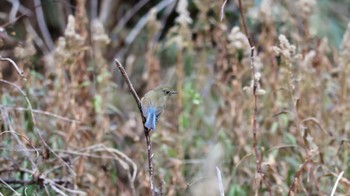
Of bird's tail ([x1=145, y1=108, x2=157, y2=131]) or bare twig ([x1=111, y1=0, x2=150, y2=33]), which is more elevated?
bird's tail ([x1=145, y1=108, x2=157, y2=131])

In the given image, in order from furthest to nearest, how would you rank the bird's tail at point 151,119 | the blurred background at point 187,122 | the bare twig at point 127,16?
the bare twig at point 127,16
the blurred background at point 187,122
the bird's tail at point 151,119

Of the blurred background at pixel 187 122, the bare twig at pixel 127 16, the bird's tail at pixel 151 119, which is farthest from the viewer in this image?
the bare twig at pixel 127 16

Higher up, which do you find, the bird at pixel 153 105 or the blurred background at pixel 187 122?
the bird at pixel 153 105

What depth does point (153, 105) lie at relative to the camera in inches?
91.7

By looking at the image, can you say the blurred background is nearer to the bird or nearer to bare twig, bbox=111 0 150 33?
the bird

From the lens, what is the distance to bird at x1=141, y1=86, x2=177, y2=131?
2.17m

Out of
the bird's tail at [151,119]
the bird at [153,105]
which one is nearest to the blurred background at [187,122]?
the bird at [153,105]

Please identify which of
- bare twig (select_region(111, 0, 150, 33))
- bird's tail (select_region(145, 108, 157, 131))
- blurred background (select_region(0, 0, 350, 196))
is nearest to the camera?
bird's tail (select_region(145, 108, 157, 131))

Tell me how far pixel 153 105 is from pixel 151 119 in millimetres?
149

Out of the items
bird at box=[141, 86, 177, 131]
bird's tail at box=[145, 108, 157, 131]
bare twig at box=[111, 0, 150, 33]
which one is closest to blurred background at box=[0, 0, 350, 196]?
bird at box=[141, 86, 177, 131]

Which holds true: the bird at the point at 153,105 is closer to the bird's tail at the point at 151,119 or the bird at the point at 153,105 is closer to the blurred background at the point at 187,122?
the bird's tail at the point at 151,119

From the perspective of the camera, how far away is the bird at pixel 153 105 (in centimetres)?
217

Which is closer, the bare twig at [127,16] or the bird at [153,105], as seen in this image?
the bird at [153,105]

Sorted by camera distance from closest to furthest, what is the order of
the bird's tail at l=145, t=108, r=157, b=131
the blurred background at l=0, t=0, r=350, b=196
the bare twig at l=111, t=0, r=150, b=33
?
the bird's tail at l=145, t=108, r=157, b=131 < the blurred background at l=0, t=0, r=350, b=196 < the bare twig at l=111, t=0, r=150, b=33
